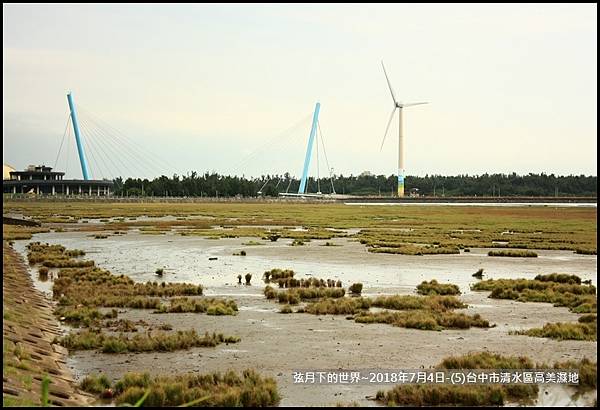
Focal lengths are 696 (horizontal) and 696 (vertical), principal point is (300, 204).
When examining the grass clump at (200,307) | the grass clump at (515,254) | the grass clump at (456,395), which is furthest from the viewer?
the grass clump at (515,254)

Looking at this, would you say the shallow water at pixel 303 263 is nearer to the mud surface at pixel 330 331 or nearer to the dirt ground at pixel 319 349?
the mud surface at pixel 330 331

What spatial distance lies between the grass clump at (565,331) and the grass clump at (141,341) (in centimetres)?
939

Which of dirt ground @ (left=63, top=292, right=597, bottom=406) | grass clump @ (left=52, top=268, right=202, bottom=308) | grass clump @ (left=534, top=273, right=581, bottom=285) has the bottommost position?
dirt ground @ (left=63, top=292, right=597, bottom=406)

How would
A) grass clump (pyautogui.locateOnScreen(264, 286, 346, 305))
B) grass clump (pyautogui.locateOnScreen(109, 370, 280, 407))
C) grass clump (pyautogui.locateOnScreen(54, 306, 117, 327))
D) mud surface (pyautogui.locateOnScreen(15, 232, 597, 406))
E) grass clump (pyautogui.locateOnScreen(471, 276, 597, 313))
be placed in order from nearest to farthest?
grass clump (pyautogui.locateOnScreen(109, 370, 280, 407)) → mud surface (pyautogui.locateOnScreen(15, 232, 597, 406)) → grass clump (pyautogui.locateOnScreen(54, 306, 117, 327)) → grass clump (pyautogui.locateOnScreen(471, 276, 597, 313)) → grass clump (pyautogui.locateOnScreen(264, 286, 346, 305))

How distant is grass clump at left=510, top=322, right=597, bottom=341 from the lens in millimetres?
21203

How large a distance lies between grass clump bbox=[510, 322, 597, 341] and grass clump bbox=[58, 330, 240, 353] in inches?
370

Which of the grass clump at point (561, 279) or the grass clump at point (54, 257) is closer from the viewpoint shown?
the grass clump at point (561, 279)

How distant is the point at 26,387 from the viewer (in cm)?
1434

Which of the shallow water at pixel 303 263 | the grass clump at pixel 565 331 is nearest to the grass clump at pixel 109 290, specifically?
the shallow water at pixel 303 263

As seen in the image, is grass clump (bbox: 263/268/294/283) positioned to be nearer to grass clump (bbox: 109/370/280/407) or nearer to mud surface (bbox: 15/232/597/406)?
mud surface (bbox: 15/232/597/406)

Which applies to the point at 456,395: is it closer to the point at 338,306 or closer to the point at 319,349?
the point at 319,349

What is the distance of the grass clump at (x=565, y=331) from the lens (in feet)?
69.6

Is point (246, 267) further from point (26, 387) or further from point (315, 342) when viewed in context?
point (26, 387)

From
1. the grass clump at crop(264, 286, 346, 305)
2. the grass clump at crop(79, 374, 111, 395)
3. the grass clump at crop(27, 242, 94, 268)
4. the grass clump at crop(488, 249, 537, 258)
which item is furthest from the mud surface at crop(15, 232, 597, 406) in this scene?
the grass clump at crop(488, 249, 537, 258)
